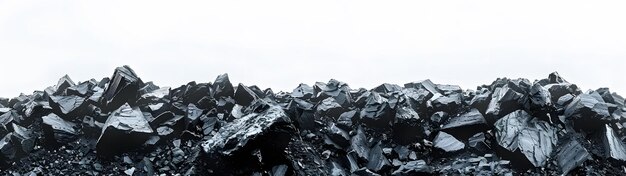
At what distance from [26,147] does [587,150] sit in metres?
8.65

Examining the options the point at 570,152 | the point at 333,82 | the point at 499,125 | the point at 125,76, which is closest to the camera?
the point at 570,152

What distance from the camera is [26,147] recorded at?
7.69 m

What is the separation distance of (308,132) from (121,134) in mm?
2857

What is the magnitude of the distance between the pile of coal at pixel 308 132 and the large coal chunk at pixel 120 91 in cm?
2

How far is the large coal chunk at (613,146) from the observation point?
7.72 metres

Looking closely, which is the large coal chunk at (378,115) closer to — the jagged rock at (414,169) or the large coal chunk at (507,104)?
the jagged rock at (414,169)

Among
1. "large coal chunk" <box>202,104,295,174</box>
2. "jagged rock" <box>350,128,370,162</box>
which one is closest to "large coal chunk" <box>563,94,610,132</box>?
"jagged rock" <box>350,128,370,162</box>

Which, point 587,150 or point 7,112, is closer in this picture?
point 587,150

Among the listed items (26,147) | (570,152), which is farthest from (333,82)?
(26,147)

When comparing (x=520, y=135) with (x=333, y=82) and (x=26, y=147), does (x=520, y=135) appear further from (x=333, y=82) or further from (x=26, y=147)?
(x=26, y=147)

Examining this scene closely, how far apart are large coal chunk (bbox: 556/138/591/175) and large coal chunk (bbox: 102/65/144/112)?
6969 mm

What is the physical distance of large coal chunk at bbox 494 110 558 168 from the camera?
24.7 ft

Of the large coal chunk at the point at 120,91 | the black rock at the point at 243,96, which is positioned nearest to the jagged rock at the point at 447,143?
the black rock at the point at 243,96

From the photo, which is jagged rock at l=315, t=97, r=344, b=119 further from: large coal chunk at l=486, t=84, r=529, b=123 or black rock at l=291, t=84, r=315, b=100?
large coal chunk at l=486, t=84, r=529, b=123
